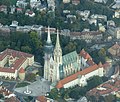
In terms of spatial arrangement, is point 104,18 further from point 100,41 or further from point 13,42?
point 13,42

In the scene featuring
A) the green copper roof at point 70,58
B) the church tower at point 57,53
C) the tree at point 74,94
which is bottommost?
the tree at point 74,94

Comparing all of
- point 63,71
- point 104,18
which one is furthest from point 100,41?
point 63,71

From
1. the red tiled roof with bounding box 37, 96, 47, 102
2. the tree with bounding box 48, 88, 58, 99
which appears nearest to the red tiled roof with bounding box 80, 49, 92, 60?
the tree with bounding box 48, 88, 58, 99

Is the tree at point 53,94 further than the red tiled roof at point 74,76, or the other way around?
the red tiled roof at point 74,76

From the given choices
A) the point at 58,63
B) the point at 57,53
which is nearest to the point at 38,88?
the point at 58,63

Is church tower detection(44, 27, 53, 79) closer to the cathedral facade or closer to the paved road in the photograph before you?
the cathedral facade

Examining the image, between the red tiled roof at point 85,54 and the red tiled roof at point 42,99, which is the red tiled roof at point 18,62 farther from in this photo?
the red tiled roof at point 42,99


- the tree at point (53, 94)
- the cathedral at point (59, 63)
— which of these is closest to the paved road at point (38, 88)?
the cathedral at point (59, 63)

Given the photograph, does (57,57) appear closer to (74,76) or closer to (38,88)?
(74,76)
